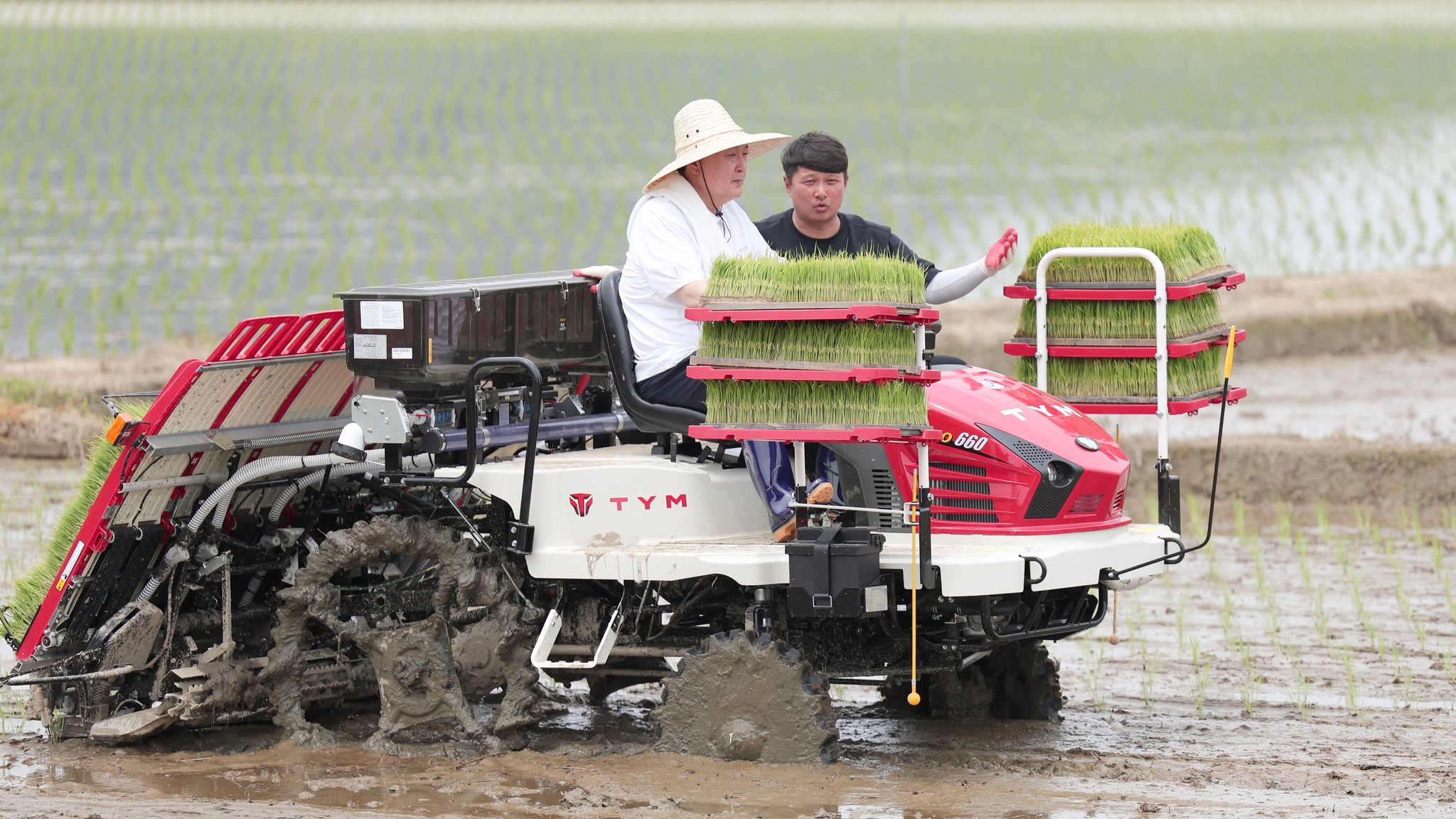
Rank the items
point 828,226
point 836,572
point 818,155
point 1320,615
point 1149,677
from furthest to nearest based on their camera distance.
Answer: point 1320,615, point 1149,677, point 828,226, point 818,155, point 836,572

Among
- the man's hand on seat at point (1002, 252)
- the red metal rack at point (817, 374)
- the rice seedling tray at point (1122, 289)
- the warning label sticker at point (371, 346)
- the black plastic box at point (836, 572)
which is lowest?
the black plastic box at point (836, 572)

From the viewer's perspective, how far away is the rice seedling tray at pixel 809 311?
5.55 metres

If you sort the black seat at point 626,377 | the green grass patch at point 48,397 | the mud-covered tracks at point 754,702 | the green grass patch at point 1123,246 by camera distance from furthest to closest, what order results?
the green grass patch at point 48,397
the green grass patch at point 1123,246
the black seat at point 626,377
the mud-covered tracks at point 754,702

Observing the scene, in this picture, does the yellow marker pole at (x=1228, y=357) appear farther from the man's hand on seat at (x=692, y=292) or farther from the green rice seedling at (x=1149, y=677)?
the man's hand on seat at (x=692, y=292)

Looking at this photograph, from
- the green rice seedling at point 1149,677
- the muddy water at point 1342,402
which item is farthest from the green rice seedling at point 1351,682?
the muddy water at point 1342,402

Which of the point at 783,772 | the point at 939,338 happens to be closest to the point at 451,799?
the point at 783,772

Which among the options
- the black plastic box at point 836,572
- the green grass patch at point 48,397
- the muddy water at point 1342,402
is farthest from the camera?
the muddy water at point 1342,402

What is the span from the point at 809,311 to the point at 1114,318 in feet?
4.84

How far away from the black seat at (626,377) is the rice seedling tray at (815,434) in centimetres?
36

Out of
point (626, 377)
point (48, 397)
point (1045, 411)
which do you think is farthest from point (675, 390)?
point (48, 397)

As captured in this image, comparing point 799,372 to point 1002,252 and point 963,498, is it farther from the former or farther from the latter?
point 1002,252

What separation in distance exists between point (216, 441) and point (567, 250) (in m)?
11.5

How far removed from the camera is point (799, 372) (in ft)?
18.5

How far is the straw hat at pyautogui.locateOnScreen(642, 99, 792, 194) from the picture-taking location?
20.5ft
